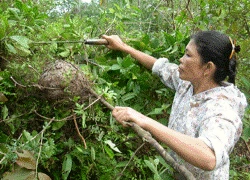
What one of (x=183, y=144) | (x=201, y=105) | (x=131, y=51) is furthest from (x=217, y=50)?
(x=183, y=144)

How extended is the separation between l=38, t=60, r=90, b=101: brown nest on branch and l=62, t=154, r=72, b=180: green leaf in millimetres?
287

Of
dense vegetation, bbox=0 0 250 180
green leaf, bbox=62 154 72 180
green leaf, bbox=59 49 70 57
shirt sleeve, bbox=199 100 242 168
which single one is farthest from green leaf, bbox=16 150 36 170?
shirt sleeve, bbox=199 100 242 168

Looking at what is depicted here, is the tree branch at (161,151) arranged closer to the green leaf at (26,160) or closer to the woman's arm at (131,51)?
the green leaf at (26,160)

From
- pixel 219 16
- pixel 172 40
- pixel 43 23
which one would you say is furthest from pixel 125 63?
pixel 219 16

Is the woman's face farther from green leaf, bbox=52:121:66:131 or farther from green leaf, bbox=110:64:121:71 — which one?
green leaf, bbox=52:121:66:131

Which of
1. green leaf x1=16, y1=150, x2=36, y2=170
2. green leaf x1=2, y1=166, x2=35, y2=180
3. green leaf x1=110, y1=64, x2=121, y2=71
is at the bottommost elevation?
green leaf x1=2, y1=166, x2=35, y2=180

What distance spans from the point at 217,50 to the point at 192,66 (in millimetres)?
150

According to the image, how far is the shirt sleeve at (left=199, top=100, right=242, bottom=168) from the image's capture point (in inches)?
55.5

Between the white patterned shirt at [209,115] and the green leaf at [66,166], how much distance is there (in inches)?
22.1

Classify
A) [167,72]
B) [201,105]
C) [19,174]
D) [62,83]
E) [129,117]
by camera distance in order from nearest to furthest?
[19,174] → [129,117] → [62,83] → [201,105] → [167,72]

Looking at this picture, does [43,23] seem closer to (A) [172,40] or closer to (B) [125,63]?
(B) [125,63]

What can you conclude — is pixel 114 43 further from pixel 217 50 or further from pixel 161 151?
pixel 161 151

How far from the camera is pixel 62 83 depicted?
5.27ft

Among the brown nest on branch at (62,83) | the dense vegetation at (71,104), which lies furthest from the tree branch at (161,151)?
the brown nest on branch at (62,83)
